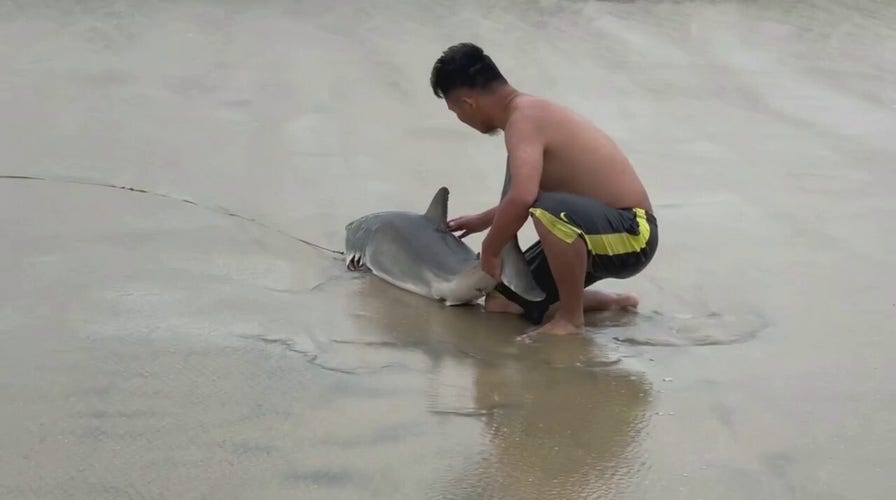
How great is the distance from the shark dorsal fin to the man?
0.27m

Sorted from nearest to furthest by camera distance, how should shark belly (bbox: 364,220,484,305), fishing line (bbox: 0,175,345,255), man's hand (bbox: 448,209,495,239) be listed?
shark belly (bbox: 364,220,484,305) < man's hand (bbox: 448,209,495,239) < fishing line (bbox: 0,175,345,255)

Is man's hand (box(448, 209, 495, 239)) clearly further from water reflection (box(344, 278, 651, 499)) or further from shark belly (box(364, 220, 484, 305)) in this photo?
water reflection (box(344, 278, 651, 499))

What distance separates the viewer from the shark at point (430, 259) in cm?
387

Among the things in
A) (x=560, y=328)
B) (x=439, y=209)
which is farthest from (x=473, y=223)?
(x=560, y=328)

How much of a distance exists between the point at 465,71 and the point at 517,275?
712 mm

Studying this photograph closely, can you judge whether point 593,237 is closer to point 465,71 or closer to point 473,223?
point 473,223

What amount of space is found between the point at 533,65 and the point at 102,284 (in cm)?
441

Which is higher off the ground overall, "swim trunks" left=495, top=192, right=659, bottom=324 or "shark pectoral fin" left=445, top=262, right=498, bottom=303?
"swim trunks" left=495, top=192, right=659, bottom=324

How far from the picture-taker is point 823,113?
6.95 metres

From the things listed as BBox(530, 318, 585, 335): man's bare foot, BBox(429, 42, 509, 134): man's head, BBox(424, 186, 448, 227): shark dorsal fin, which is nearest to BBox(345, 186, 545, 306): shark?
BBox(424, 186, 448, 227): shark dorsal fin

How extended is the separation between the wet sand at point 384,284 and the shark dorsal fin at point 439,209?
0.34m

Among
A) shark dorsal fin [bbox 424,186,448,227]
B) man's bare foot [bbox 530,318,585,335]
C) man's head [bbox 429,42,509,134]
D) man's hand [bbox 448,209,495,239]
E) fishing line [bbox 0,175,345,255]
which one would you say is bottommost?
fishing line [bbox 0,175,345,255]

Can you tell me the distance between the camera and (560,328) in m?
3.79

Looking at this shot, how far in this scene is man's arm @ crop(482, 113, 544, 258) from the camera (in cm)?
370
